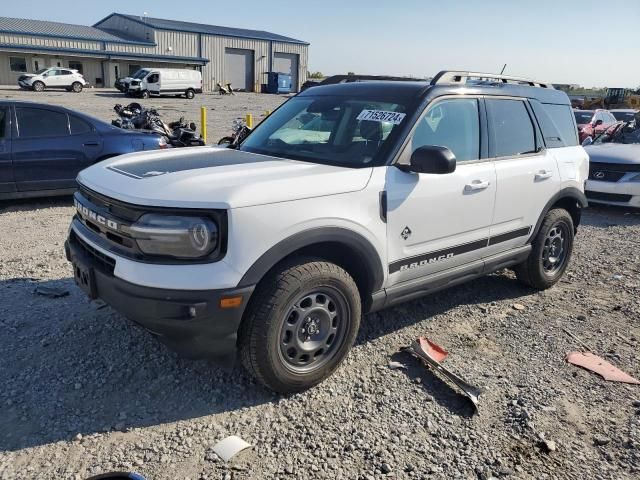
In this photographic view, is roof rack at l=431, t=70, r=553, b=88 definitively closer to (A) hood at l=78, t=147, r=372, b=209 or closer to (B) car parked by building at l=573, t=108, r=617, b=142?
(A) hood at l=78, t=147, r=372, b=209

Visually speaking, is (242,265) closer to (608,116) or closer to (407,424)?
(407,424)

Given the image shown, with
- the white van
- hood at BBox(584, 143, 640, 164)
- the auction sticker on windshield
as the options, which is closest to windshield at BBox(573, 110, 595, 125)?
hood at BBox(584, 143, 640, 164)

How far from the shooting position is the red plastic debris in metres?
3.69

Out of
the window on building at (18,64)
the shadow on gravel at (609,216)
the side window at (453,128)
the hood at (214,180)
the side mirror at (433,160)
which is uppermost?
the window on building at (18,64)

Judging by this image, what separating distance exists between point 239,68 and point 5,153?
180 ft

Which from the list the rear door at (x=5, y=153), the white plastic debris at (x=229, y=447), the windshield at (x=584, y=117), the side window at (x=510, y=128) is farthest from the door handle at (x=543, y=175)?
the windshield at (x=584, y=117)

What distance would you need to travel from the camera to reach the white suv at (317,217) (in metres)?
2.76

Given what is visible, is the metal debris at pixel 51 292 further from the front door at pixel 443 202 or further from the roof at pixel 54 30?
the roof at pixel 54 30

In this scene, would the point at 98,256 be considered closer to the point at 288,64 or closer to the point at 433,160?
the point at 433,160

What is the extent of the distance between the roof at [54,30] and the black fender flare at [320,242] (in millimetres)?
52462

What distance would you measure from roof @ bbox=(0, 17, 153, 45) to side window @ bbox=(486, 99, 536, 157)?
5186cm

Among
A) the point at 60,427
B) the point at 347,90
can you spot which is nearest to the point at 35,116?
the point at 347,90

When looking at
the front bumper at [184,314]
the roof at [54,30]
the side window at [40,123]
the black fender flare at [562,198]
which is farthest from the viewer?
the roof at [54,30]

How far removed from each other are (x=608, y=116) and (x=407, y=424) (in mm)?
17989
